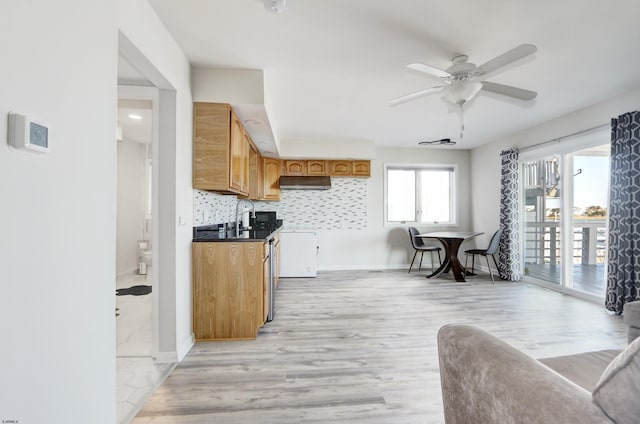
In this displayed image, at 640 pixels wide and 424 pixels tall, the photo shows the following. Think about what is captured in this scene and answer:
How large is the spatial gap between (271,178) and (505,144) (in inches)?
167

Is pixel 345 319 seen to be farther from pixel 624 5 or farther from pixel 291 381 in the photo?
pixel 624 5

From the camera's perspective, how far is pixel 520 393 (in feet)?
Answer: 2.39

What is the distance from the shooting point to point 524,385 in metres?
0.73

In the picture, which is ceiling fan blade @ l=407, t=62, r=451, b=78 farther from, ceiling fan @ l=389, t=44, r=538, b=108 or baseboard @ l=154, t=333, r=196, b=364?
baseboard @ l=154, t=333, r=196, b=364

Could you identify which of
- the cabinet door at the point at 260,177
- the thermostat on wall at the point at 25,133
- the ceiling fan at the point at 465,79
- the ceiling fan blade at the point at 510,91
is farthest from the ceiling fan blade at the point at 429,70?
the cabinet door at the point at 260,177

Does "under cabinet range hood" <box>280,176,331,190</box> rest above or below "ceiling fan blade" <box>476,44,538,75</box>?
below

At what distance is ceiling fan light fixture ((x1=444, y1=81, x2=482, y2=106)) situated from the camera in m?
2.15

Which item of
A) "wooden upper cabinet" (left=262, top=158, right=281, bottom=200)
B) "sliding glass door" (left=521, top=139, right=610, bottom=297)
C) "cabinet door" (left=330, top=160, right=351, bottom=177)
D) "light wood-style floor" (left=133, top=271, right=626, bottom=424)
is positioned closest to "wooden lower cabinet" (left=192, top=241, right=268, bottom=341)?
"light wood-style floor" (left=133, top=271, right=626, bottom=424)

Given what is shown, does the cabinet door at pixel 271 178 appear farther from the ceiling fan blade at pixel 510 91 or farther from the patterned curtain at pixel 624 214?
the patterned curtain at pixel 624 214

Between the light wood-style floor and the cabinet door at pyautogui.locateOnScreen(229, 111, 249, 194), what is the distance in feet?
4.92

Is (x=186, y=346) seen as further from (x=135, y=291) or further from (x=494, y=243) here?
(x=494, y=243)

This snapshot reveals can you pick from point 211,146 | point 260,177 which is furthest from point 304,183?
point 211,146

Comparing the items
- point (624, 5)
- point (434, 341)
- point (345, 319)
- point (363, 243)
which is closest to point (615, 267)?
point (434, 341)

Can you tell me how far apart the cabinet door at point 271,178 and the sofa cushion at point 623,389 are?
4693 millimetres
